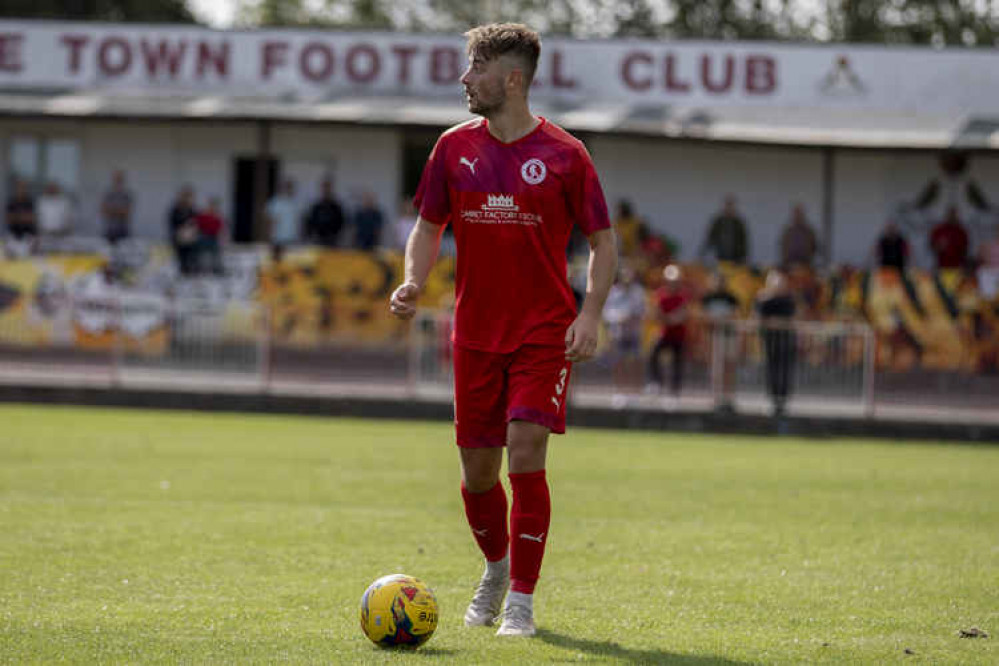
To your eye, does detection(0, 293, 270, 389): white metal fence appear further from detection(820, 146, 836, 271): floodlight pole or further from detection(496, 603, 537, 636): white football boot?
detection(496, 603, 537, 636): white football boot

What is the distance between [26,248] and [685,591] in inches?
790

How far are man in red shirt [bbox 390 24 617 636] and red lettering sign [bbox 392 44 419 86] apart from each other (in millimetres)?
21067

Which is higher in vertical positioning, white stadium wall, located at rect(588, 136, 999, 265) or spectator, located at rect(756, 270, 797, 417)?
white stadium wall, located at rect(588, 136, 999, 265)

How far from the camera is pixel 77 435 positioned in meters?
15.6

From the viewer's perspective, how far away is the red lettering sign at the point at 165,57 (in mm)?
27812

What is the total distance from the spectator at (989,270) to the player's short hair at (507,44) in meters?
17.8

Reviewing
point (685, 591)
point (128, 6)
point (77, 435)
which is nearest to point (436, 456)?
point (77, 435)

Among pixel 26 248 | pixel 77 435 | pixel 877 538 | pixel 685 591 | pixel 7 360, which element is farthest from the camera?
pixel 26 248

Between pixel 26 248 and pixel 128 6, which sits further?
pixel 128 6

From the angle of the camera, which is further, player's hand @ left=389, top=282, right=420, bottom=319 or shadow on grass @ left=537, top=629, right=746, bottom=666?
player's hand @ left=389, top=282, right=420, bottom=319

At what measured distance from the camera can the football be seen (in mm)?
5863

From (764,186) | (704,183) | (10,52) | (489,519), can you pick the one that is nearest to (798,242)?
(764,186)

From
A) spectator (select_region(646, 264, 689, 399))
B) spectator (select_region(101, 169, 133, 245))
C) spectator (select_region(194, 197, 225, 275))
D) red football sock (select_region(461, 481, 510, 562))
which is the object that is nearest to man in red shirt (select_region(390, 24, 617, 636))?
red football sock (select_region(461, 481, 510, 562))

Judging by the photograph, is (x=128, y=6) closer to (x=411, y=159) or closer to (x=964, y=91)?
(x=411, y=159)
